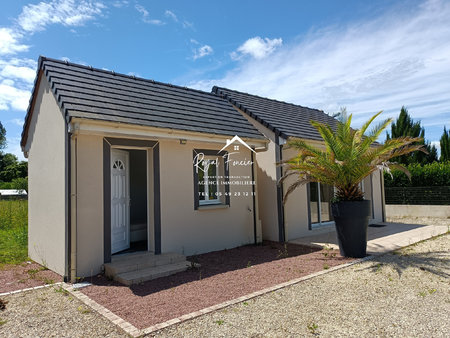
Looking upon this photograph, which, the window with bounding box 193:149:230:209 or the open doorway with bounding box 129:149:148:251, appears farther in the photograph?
the open doorway with bounding box 129:149:148:251

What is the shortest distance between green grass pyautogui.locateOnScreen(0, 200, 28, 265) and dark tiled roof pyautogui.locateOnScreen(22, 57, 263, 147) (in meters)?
5.00

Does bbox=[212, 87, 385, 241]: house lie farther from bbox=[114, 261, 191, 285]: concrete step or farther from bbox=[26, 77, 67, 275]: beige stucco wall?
bbox=[26, 77, 67, 275]: beige stucco wall

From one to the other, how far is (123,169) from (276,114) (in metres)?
6.83

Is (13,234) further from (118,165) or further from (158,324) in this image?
(158,324)

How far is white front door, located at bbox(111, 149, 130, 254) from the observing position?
8.08 metres

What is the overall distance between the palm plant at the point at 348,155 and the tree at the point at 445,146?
64.0ft

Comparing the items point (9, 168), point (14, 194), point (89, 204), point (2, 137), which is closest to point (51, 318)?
point (89, 204)

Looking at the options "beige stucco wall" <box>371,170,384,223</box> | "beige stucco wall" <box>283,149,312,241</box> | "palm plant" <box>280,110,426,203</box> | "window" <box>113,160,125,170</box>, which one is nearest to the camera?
"palm plant" <box>280,110,426,203</box>

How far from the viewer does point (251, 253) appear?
881 centimetres

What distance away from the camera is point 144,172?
440 inches

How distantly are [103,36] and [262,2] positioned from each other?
5.07 meters

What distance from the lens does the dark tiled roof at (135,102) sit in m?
7.09

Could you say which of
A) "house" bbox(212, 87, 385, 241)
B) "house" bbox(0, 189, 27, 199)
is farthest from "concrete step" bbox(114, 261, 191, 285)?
"house" bbox(0, 189, 27, 199)

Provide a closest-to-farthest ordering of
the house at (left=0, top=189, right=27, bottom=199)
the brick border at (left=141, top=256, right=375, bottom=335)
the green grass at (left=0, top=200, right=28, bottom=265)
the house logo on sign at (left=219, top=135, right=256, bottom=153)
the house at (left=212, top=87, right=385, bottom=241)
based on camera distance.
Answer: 1. the brick border at (left=141, top=256, right=375, bottom=335)
2. the green grass at (left=0, top=200, right=28, bottom=265)
3. the house logo on sign at (left=219, top=135, right=256, bottom=153)
4. the house at (left=212, top=87, right=385, bottom=241)
5. the house at (left=0, top=189, right=27, bottom=199)
